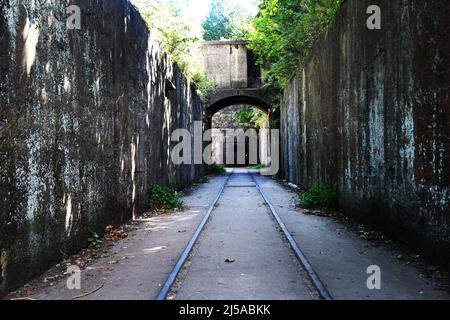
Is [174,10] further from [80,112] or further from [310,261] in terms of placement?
[310,261]

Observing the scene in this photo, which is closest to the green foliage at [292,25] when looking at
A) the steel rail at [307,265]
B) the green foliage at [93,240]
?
the steel rail at [307,265]

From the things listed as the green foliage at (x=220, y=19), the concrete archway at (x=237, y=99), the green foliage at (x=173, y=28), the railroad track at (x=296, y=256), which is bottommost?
the railroad track at (x=296, y=256)

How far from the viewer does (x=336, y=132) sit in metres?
9.41

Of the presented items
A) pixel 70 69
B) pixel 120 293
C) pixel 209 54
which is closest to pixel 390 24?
pixel 70 69

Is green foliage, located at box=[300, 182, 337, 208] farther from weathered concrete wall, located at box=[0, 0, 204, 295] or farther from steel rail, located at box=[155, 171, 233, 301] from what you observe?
weathered concrete wall, located at box=[0, 0, 204, 295]

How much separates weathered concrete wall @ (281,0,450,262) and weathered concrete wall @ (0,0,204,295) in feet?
14.6

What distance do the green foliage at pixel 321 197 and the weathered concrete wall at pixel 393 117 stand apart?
261 millimetres

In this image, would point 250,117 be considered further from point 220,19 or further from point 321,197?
point 321,197

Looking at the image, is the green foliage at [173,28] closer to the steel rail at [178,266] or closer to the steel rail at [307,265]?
the steel rail at [178,266]

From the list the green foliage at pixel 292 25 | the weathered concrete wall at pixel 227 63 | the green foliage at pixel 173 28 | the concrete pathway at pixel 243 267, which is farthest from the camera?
the weathered concrete wall at pixel 227 63

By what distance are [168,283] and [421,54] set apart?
3983mm

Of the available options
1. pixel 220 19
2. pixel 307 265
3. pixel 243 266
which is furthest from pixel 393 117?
pixel 220 19

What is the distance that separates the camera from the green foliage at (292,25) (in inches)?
531

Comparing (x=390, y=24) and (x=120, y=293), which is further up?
(x=390, y=24)
